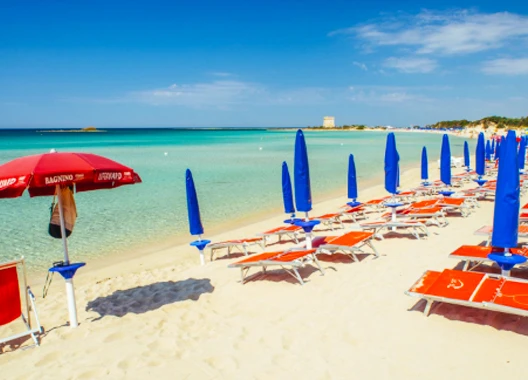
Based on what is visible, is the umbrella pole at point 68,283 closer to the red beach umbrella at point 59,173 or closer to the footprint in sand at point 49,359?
the red beach umbrella at point 59,173

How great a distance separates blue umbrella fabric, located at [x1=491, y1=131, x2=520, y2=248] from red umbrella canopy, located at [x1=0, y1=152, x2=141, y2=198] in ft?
12.6

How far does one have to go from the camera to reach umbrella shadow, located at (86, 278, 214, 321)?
17.7 ft

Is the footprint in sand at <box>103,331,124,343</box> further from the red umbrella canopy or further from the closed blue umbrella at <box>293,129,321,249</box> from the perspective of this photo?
the closed blue umbrella at <box>293,129,321,249</box>

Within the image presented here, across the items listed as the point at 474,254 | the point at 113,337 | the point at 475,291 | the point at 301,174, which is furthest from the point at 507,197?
the point at 113,337

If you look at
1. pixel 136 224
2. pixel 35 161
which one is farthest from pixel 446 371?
pixel 136 224

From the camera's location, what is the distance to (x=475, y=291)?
4.02m

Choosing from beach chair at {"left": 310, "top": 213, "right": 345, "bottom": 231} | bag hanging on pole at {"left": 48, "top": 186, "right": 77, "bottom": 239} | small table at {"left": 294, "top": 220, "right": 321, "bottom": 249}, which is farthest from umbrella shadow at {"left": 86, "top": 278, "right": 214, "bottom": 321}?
beach chair at {"left": 310, "top": 213, "right": 345, "bottom": 231}

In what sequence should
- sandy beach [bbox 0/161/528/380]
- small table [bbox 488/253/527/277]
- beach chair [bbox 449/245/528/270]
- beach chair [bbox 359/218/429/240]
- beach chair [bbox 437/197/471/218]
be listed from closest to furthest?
sandy beach [bbox 0/161/528/380] → small table [bbox 488/253/527/277] → beach chair [bbox 449/245/528/270] → beach chair [bbox 359/218/429/240] → beach chair [bbox 437/197/471/218]

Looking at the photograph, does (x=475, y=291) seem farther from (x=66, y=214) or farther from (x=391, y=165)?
(x=66, y=214)

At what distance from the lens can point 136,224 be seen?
1169 centimetres

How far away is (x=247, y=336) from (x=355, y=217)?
24.5ft

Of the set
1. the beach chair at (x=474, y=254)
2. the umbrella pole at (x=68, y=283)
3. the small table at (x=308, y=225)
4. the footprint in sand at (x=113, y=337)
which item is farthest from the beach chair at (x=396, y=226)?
the umbrella pole at (x=68, y=283)

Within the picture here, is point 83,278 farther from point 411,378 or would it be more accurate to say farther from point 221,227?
point 411,378

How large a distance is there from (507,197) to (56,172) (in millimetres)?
4465
